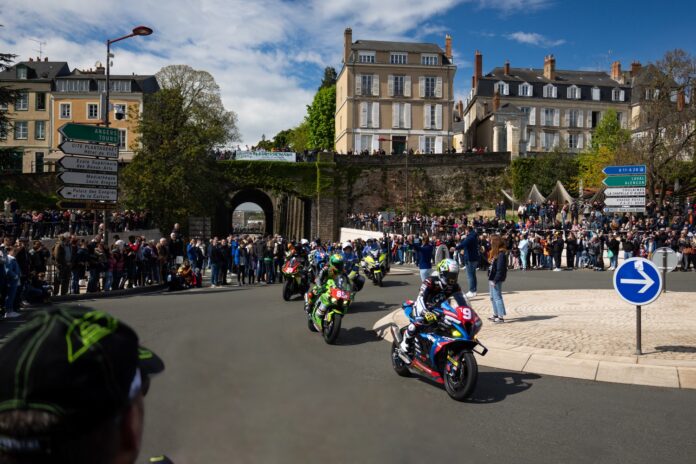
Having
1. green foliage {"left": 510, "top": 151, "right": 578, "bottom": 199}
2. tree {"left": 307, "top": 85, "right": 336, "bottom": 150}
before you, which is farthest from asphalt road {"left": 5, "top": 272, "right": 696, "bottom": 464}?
tree {"left": 307, "top": 85, "right": 336, "bottom": 150}

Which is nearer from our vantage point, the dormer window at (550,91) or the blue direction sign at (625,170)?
the blue direction sign at (625,170)

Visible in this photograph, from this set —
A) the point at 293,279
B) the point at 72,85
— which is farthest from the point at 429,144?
the point at 293,279

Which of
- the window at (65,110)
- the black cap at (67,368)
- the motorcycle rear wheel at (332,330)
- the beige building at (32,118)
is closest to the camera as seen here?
the black cap at (67,368)

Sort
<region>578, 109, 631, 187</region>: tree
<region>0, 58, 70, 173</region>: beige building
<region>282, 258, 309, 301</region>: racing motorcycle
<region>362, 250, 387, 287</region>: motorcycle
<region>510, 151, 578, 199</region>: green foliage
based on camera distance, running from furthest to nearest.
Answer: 1. <region>0, 58, 70, 173</region>: beige building
2. <region>510, 151, 578, 199</region>: green foliage
3. <region>578, 109, 631, 187</region>: tree
4. <region>362, 250, 387, 287</region>: motorcycle
5. <region>282, 258, 309, 301</region>: racing motorcycle

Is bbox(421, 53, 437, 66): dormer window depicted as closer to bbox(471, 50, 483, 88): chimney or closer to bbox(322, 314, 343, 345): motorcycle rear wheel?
bbox(471, 50, 483, 88): chimney

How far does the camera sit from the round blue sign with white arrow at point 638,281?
8352mm

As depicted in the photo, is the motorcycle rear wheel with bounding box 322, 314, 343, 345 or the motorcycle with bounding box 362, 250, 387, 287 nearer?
the motorcycle rear wheel with bounding box 322, 314, 343, 345

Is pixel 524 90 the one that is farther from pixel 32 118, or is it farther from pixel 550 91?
pixel 32 118

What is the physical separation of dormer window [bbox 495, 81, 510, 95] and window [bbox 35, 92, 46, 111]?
52704mm

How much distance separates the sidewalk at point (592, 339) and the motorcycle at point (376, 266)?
563cm

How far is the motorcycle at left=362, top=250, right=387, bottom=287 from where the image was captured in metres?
20.1

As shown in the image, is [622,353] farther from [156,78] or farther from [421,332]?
[156,78]

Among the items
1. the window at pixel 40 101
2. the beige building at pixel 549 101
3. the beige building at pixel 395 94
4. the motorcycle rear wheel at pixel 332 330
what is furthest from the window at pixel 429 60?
the motorcycle rear wheel at pixel 332 330

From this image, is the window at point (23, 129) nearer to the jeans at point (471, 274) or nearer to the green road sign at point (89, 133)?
the green road sign at point (89, 133)
